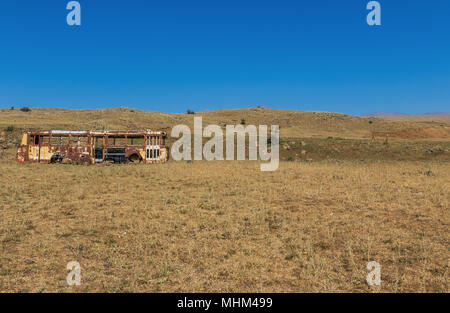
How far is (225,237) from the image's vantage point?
845cm

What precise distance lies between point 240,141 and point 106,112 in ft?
147

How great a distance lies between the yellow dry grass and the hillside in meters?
40.8

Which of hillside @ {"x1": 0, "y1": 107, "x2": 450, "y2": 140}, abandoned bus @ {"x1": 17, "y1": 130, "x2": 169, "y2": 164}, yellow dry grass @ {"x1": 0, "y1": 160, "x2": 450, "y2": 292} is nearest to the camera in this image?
yellow dry grass @ {"x1": 0, "y1": 160, "x2": 450, "y2": 292}

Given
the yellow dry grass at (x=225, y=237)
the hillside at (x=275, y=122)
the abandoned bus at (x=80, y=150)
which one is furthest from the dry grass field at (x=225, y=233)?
the hillside at (x=275, y=122)

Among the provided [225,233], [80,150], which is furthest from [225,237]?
[80,150]

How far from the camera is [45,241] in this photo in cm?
811

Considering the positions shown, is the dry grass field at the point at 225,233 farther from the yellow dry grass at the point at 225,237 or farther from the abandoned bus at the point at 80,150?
the abandoned bus at the point at 80,150

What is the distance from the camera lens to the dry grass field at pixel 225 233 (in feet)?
19.5

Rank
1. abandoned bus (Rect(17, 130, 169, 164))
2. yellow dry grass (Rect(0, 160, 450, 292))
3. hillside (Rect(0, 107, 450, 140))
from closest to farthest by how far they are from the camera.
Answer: yellow dry grass (Rect(0, 160, 450, 292))
abandoned bus (Rect(17, 130, 169, 164))
hillside (Rect(0, 107, 450, 140))

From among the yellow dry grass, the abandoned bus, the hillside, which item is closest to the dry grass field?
the yellow dry grass

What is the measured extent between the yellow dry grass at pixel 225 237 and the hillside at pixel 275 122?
40821 millimetres

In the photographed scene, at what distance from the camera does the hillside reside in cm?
5734

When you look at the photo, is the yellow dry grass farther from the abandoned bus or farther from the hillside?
the hillside
